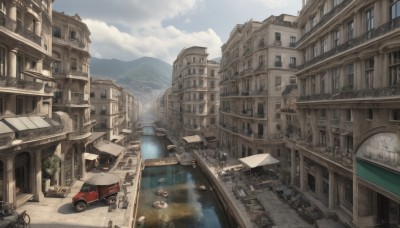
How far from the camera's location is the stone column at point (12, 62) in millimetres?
20344

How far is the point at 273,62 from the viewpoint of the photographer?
39531mm

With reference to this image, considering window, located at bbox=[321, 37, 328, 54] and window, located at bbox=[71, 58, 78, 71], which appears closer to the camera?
window, located at bbox=[321, 37, 328, 54]

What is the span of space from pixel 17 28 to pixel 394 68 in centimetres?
2779

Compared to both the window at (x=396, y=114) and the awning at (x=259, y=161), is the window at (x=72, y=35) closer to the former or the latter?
the awning at (x=259, y=161)

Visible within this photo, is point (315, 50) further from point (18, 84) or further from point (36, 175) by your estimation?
point (36, 175)

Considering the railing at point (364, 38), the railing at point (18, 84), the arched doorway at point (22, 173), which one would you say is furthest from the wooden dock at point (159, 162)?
the railing at point (364, 38)

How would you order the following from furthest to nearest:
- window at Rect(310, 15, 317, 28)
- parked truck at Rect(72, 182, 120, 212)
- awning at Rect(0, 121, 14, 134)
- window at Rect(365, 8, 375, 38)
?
window at Rect(310, 15, 317, 28)
parked truck at Rect(72, 182, 120, 212)
awning at Rect(0, 121, 14, 134)
window at Rect(365, 8, 375, 38)

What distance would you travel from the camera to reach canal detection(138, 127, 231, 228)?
2619 cm

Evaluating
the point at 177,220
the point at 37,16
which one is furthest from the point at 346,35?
the point at 37,16

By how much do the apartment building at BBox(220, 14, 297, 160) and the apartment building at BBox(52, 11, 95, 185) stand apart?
25.8 m

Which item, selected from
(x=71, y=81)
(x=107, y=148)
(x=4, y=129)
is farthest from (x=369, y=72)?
(x=107, y=148)

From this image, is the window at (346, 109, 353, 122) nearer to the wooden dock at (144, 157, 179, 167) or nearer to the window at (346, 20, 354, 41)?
the window at (346, 20, 354, 41)

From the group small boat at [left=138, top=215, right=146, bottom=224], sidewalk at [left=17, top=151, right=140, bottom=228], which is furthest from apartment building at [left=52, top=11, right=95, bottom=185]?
small boat at [left=138, top=215, right=146, bottom=224]

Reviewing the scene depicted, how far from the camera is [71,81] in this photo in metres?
32.1
